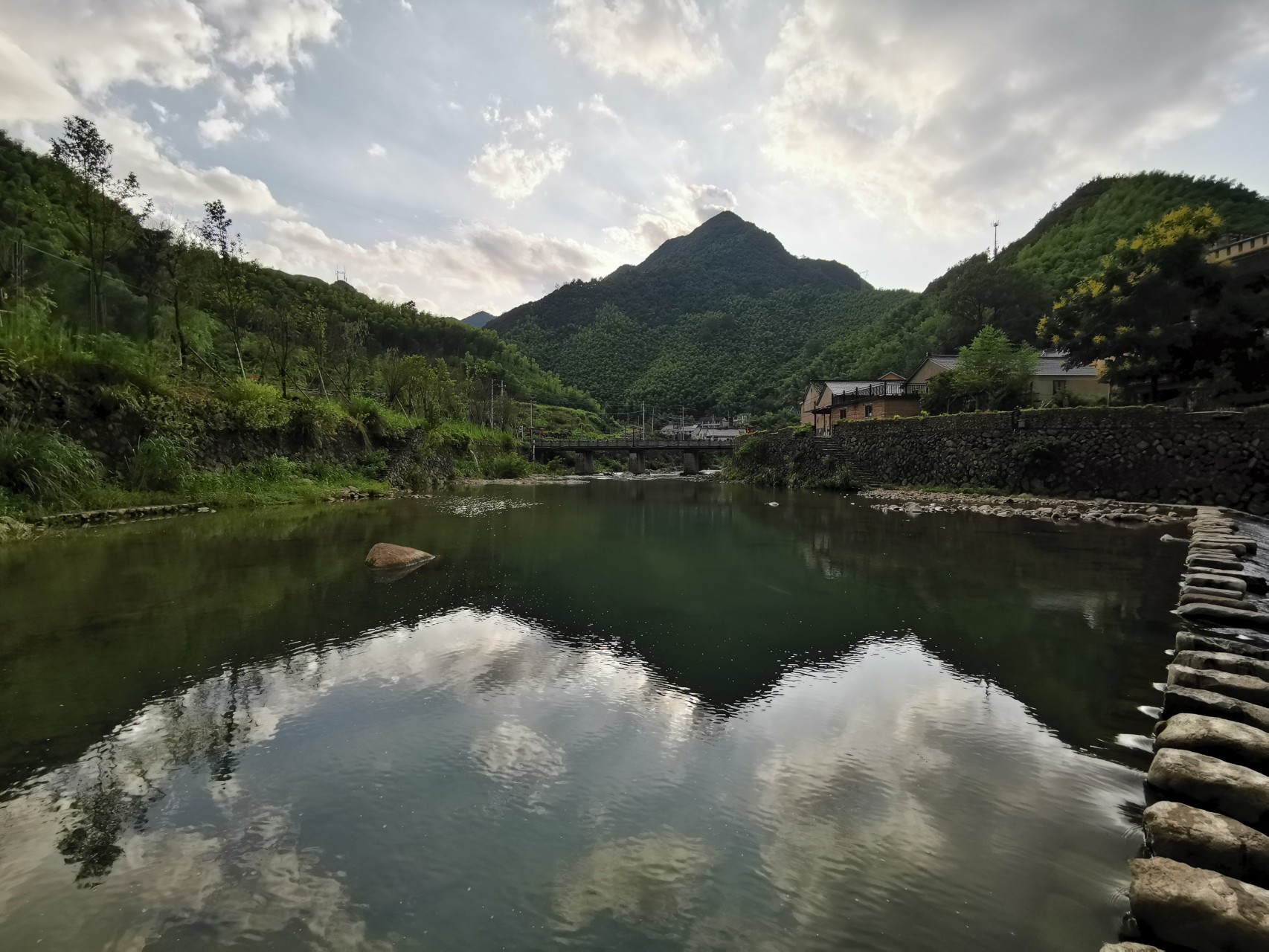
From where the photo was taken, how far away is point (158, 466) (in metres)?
17.2

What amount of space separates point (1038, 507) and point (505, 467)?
38066 millimetres

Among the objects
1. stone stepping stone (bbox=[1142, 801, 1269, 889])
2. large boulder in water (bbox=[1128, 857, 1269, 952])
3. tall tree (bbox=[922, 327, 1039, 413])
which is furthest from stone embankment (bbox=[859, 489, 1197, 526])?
large boulder in water (bbox=[1128, 857, 1269, 952])

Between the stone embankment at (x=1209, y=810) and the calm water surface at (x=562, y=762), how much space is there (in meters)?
0.33

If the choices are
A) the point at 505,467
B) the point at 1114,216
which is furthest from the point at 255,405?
the point at 1114,216

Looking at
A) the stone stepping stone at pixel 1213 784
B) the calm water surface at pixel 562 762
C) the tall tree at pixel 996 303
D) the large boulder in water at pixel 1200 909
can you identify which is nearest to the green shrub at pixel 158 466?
the calm water surface at pixel 562 762

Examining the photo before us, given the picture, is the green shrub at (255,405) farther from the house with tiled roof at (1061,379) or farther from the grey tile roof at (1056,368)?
the grey tile roof at (1056,368)

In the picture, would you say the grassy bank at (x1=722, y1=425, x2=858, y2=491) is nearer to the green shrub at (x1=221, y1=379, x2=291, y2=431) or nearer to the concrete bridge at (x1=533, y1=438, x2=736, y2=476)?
the concrete bridge at (x1=533, y1=438, x2=736, y2=476)

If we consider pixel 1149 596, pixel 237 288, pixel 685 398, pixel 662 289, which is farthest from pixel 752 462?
pixel 662 289

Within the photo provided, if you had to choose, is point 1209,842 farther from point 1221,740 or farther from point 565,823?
point 565,823

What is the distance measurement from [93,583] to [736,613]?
9.24 meters

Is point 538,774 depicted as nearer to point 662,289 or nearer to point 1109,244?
point 1109,244

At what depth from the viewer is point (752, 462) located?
4722cm

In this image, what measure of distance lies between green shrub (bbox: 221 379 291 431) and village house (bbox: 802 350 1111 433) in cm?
3111

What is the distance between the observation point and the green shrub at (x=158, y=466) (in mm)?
16828
